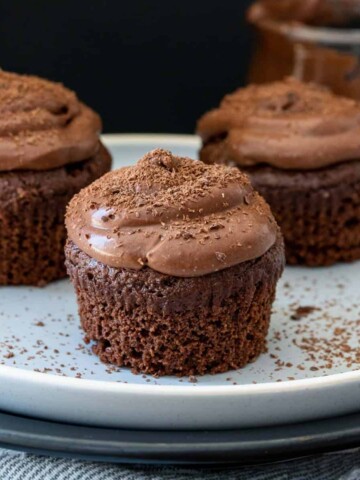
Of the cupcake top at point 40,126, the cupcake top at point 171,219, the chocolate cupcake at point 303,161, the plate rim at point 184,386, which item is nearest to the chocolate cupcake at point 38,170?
the cupcake top at point 40,126

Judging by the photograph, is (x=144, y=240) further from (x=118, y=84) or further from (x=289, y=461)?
(x=118, y=84)

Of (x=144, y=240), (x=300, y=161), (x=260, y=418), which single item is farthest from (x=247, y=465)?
(x=300, y=161)

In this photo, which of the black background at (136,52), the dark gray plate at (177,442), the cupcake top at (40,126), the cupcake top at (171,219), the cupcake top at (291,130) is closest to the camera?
the dark gray plate at (177,442)

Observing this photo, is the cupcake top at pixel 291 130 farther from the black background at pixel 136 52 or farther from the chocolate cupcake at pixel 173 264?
the black background at pixel 136 52

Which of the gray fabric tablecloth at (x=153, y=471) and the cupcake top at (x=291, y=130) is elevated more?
the cupcake top at (x=291, y=130)

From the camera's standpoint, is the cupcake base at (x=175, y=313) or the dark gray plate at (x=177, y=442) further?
the cupcake base at (x=175, y=313)

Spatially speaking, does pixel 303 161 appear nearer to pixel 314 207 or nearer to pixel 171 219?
pixel 314 207

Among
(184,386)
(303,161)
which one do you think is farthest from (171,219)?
(303,161)
